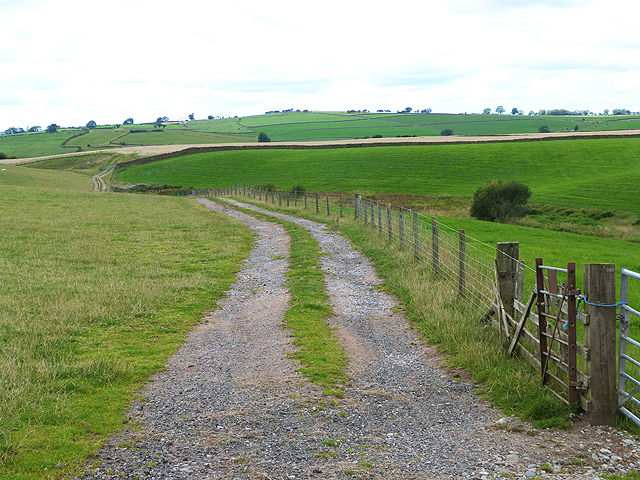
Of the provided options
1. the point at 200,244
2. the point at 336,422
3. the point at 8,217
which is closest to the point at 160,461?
the point at 336,422

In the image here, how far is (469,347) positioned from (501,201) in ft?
143

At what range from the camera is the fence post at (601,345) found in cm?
545

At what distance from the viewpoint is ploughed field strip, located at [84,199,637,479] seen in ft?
16.0

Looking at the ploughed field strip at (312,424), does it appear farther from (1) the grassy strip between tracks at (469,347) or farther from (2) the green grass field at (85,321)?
(2) the green grass field at (85,321)

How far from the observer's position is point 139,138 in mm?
192375

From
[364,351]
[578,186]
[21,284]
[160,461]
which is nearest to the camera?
[160,461]

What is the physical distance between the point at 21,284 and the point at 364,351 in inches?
380

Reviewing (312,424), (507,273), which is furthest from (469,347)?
(312,424)

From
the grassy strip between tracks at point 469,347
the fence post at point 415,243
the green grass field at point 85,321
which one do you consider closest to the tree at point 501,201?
the green grass field at point 85,321

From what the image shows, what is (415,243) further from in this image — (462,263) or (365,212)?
(365,212)

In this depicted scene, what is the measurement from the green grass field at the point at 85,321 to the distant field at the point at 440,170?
49.4 meters

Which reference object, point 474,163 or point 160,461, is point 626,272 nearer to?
point 160,461

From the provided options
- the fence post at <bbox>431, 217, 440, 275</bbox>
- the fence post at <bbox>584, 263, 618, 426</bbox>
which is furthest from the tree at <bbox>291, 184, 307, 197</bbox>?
the fence post at <bbox>584, 263, 618, 426</bbox>

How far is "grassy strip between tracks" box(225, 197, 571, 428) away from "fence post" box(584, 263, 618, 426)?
1.29 feet
